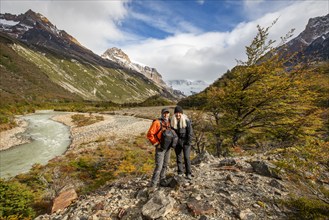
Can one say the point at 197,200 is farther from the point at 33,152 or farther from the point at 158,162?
the point at 33,152

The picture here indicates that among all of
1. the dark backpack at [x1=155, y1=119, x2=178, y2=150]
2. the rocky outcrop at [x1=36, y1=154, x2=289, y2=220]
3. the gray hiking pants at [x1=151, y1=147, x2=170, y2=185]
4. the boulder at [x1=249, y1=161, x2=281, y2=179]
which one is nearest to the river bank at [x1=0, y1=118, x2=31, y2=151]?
the rocky outcrop at [x1=36, y1=154, x2=289, y2=220]

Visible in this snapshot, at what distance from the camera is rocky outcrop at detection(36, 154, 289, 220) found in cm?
569

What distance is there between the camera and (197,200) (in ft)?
20.4

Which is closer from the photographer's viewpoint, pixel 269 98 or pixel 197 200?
pixel 197 200

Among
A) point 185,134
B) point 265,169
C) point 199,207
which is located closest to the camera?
point 199,207

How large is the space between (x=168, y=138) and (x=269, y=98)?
651 cm

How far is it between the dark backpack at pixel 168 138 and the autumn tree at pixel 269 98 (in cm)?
534

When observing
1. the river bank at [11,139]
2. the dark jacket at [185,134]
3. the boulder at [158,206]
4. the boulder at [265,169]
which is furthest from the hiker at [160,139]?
the river bank at [11,139]

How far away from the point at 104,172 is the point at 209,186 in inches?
449

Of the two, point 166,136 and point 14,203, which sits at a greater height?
point 166,136

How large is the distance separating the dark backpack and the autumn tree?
5340mm

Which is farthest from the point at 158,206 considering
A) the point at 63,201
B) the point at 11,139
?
the point at 11,139

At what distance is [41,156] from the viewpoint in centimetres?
2433

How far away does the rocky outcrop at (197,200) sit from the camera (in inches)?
224
